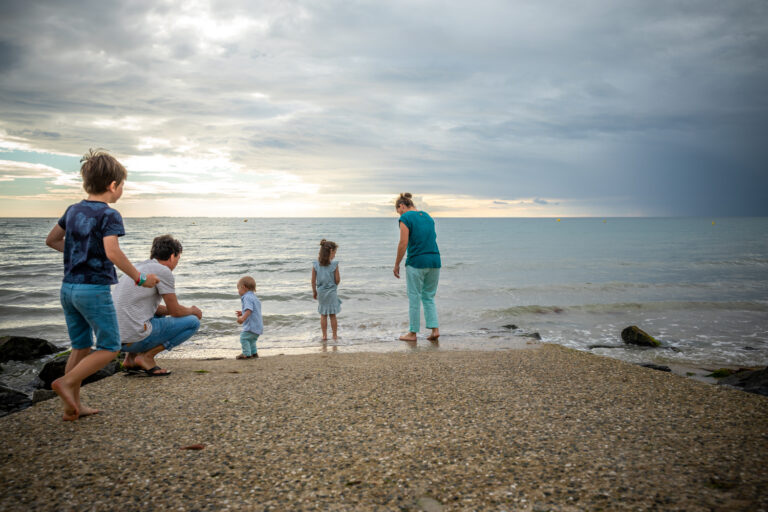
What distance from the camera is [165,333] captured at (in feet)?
17.4

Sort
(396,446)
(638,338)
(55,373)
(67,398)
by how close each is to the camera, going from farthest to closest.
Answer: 1. (638,338)
2. (55,373)
3. (67,398)
4. (396,446)

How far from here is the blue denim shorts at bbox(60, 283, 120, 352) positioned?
3.57 metres

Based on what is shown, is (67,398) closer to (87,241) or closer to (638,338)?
(87,241)

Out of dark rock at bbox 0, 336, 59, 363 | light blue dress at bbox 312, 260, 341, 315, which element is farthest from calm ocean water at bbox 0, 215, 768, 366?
dark rock at bbox 0, 336, 59, 363

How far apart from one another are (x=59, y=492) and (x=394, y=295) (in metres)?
13.2

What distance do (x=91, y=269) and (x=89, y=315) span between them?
392 millimetres

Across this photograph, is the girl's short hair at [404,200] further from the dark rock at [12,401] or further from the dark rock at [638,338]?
the dark rock at [12,401]

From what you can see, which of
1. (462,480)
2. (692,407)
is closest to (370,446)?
(462,480)

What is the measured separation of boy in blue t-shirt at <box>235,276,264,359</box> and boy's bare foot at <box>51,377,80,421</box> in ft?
9.69

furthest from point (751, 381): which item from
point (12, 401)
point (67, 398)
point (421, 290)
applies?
point (12, 401)

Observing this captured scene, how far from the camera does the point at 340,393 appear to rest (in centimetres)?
468

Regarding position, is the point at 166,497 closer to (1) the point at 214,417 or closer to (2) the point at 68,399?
(1) the point at 214,417

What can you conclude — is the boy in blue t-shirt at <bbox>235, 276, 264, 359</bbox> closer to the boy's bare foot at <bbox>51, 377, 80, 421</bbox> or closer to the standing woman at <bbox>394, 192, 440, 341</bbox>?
the standing woman at <bbox>394, 192, 440, 341</bbox>

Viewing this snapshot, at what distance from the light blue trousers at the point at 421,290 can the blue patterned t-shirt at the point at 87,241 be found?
520cm
